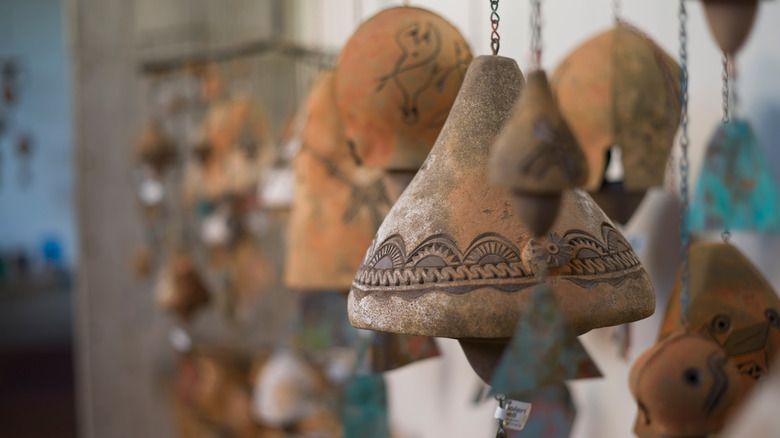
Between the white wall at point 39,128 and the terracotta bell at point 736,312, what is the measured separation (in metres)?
5.19

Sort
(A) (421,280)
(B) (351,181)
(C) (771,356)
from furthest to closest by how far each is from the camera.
→ (B) (351,181)
(C) (771,356)
(A) (421,280)

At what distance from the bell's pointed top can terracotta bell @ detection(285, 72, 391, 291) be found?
984mm

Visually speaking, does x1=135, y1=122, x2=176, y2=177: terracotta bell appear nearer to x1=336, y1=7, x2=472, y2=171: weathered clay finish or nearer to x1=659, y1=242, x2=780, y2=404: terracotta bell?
x1=336, y1=7, x2=472, y2=171: weathered clay finish

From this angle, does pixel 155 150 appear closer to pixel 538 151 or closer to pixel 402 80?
pixel 402 80

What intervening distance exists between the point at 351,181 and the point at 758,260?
0.89m

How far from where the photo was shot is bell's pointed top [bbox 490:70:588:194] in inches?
31.3

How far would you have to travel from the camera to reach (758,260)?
139 cm

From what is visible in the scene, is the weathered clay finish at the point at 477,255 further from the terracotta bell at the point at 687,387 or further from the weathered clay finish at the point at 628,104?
the weathered clay finish at the point at 628,104

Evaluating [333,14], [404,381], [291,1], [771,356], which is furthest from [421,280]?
[291,1]

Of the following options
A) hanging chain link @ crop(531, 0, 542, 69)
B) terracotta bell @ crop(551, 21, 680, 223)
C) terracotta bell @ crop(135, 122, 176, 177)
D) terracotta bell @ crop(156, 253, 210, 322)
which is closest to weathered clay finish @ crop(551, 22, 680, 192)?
terracotta bell @ crop(551, 21, 680, 223)

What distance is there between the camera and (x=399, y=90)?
131 centimetres

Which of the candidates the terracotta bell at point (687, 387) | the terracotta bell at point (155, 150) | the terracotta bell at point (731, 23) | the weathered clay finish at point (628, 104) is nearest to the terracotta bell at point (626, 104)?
the weathered clay finish at point (628, 104)

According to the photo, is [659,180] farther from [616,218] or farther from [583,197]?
[583,197]

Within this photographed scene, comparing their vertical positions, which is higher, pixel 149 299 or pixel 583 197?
pixel 583 197
